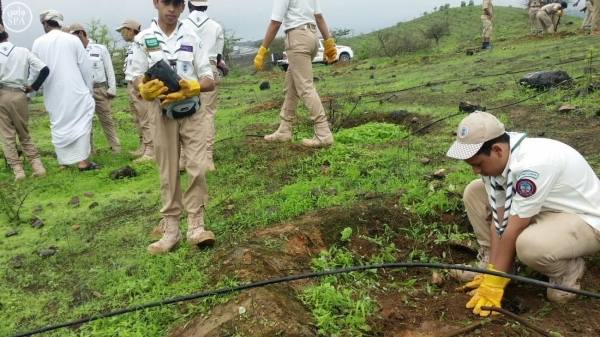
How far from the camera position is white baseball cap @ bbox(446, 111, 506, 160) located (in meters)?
2.53

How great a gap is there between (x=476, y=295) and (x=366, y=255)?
33.1 inches

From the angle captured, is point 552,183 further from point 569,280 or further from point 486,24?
point 486,24

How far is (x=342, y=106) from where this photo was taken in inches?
312

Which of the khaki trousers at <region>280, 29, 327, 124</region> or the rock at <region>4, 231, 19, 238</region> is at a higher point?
the khaki trousers at <region>280, 29, 327, 124</region>

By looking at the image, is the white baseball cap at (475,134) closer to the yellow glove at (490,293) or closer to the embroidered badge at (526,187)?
the embroidered badge at (526,187)

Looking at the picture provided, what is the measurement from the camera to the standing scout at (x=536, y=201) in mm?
2504

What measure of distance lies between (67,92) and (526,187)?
5.55 m

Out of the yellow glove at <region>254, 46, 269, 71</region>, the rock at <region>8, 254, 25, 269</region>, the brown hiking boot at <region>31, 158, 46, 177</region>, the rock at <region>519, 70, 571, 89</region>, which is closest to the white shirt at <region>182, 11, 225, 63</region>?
the yellow glove at <region>254, 46, 269, 71</region>

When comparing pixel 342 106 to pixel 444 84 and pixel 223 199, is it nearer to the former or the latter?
pixel 444 84

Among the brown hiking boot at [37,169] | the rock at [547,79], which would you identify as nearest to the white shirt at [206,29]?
the brown hiking boot at [37,169]

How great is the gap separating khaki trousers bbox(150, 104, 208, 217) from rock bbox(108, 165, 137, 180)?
8.40 feet

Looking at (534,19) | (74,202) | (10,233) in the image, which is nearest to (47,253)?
(10,233)

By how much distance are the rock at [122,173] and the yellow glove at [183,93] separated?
2904mm

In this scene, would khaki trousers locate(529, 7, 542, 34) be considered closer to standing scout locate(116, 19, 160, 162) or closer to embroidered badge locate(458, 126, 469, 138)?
standing scout locate(116, 19, 160, 162)
